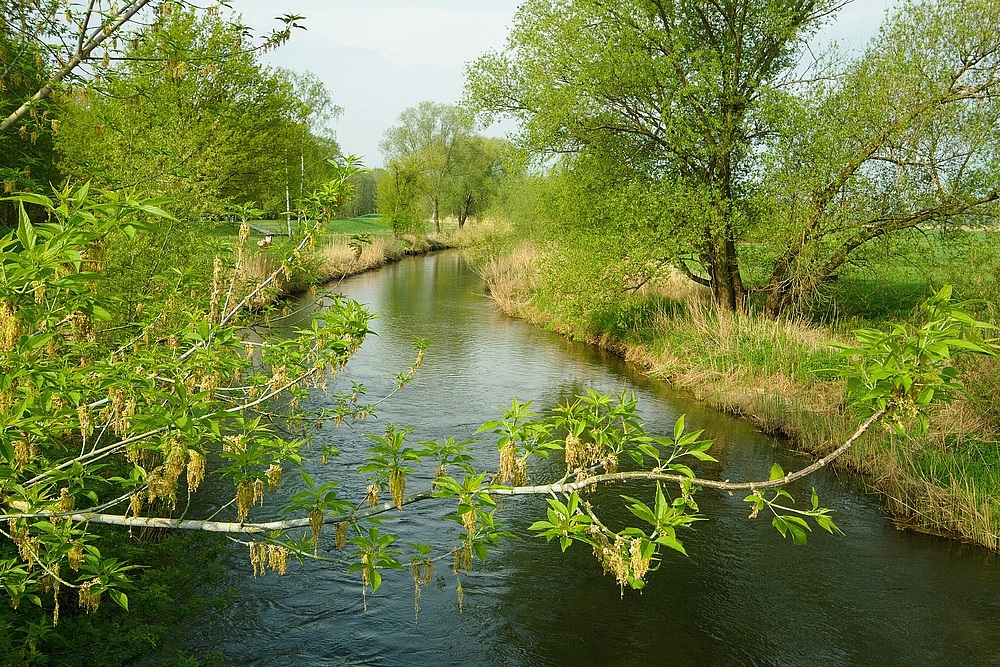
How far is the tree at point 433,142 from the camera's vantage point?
68.6m

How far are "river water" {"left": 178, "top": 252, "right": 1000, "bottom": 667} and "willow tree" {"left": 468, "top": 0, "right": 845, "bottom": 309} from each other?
851cm

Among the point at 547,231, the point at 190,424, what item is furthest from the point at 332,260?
the point at 190,424

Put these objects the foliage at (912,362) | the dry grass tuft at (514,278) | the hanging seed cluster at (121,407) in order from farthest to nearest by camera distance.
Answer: the dry grass tuft at (514,278) → the hanging seed cluster at (121,407) → the foliage at (912,362)

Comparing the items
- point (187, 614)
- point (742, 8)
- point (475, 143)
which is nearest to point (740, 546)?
point (187, 614)

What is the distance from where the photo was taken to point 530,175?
2103cm

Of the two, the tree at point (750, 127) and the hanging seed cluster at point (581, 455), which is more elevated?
the tree at point (750, 127)

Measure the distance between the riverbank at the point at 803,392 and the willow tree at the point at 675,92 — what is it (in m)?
2.16

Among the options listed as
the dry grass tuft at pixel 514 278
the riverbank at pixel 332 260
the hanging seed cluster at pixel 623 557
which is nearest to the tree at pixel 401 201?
the riverbank at pixel 332 260

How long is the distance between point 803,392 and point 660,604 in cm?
727

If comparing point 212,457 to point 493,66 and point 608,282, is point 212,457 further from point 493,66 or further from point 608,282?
point 493,66

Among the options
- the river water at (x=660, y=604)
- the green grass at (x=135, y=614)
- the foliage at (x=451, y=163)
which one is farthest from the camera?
the foliage at (x=451, y=163)

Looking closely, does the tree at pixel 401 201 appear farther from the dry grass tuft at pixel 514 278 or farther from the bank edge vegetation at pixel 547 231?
the bank edge vegetation at pixel 547 231

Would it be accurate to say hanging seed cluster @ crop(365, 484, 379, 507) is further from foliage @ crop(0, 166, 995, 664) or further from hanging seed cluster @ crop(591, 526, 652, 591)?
hanging seed cluster @ crop(591, 526, 652, 591)

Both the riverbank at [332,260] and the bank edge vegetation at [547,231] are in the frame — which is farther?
the riverbank at [332,260]
